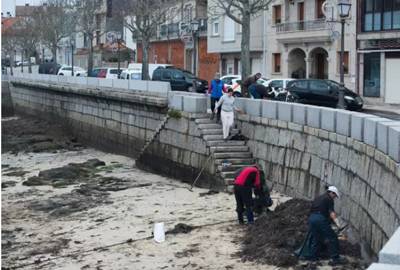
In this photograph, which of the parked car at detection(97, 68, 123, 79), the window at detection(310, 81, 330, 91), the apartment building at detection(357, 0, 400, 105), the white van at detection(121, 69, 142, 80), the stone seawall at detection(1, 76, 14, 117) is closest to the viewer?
the window at detection(310, 81, 330, 91)

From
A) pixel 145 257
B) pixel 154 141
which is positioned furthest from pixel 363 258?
pixel 154 141

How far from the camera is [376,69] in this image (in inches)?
1384

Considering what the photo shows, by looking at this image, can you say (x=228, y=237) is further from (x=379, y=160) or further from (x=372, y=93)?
(x=372, y=93)

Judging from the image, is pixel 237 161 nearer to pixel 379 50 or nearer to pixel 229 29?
pixel 379 50

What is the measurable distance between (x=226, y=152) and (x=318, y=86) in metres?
9.61

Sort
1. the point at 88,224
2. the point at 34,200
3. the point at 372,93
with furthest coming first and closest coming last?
the point at 372,93
the point at 34,200
the point at 88,224

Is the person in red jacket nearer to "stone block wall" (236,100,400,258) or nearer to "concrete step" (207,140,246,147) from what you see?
"stone block wall" (236,100,400,258)

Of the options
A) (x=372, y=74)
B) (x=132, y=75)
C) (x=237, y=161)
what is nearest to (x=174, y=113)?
(x=237, y=161)

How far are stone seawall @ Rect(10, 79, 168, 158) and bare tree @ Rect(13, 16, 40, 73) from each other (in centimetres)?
2174

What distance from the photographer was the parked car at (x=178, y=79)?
3553 centimetres

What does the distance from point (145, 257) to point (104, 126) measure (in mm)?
20033

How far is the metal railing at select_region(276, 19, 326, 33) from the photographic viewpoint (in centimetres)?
3872

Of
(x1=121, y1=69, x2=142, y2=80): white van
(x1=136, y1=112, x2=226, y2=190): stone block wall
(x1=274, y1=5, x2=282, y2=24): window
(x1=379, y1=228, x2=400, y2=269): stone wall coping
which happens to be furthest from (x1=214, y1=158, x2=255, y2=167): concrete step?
(x1=274, y1=5, x2=282, y2=24): window

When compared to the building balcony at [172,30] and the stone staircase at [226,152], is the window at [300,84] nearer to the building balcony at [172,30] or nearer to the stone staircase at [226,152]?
the stone staircase at [226,152]
